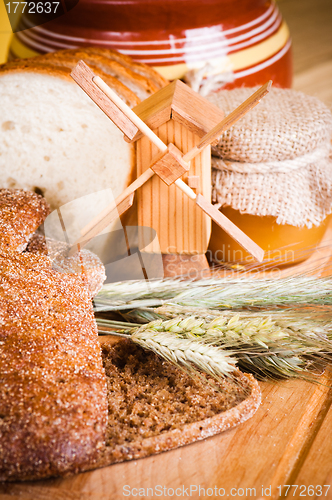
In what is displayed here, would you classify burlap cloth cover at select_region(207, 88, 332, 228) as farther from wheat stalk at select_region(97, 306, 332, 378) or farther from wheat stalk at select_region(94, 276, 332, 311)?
wheat stalk at select_region(97, 306, 332, 378)

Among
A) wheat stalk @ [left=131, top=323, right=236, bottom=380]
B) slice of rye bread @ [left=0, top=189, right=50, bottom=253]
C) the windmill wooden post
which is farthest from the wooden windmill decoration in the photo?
wheat stalk @ [left=131, top=323, right=236, bottom=380]

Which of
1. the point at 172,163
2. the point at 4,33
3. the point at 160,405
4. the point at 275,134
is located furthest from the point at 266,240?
the point at 4,33

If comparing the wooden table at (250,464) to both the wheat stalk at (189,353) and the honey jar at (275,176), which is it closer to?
the wheat stalk at (189,353)

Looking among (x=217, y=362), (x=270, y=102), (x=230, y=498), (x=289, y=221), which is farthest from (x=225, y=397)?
(x=270, y=102)

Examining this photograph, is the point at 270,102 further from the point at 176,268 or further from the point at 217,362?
the point at 217,362

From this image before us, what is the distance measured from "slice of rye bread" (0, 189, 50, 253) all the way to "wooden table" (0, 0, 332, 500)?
447 mm

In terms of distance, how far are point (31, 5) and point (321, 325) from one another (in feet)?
4.17

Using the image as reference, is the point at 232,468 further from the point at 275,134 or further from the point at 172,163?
the point at 275,134

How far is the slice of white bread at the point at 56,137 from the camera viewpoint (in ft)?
3.72

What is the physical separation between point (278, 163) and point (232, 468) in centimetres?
69

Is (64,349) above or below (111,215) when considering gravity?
below

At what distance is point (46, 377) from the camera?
28.3 inches

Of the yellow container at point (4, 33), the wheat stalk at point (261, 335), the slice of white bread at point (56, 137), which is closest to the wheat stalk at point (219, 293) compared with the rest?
the wheat stalk at point (261, 335)

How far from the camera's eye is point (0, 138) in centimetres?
113
